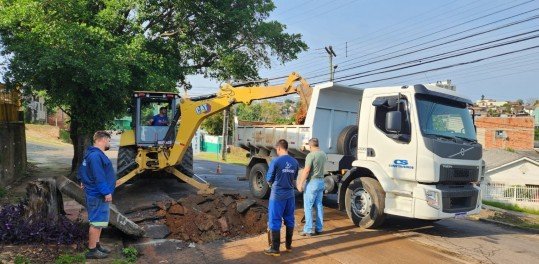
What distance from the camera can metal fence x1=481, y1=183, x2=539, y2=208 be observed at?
32.3 m

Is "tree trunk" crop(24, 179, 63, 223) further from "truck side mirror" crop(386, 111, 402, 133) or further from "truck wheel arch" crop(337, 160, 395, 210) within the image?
"truck side mirror" crop(386, 111, 402, 133)

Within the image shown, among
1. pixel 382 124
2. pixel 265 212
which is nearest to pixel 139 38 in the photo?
pixel 265 212

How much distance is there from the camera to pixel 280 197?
718 centimetres

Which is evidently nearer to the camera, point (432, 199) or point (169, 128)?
point (432, 199)

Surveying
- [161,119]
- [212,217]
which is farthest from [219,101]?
[212,217]

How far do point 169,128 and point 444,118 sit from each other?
7.39 metres

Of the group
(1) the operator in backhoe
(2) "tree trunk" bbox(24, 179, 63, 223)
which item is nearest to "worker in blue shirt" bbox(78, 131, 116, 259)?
(2) "tree trunk" bbox(24, 179, 63, 223)

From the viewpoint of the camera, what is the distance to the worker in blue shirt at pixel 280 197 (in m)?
7.14

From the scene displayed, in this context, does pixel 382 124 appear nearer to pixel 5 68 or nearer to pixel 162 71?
pixel 162 71

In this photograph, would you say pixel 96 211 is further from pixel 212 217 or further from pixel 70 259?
pixel 212 217

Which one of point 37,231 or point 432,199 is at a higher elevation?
point 432,199

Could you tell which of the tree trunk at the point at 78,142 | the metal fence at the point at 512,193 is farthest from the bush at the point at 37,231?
the metal fence at the point at 512,193

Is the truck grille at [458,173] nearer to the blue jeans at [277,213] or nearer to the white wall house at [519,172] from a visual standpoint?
the blue jeans at [277,213]

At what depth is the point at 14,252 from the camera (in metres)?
6.27
